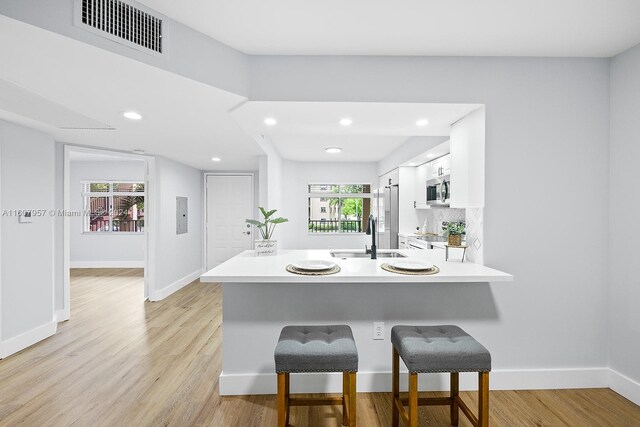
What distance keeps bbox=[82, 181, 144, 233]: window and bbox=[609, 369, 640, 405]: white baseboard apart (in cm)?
813

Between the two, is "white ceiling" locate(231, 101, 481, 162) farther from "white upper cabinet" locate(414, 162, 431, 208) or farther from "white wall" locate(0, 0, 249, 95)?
"white upper cabinet" locate(414, 162, 431, 208)

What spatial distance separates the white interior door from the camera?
20.7ft

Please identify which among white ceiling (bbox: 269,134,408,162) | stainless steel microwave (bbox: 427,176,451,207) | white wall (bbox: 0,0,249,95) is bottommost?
stainless steel microwave (bbox: 427,176,451,207)

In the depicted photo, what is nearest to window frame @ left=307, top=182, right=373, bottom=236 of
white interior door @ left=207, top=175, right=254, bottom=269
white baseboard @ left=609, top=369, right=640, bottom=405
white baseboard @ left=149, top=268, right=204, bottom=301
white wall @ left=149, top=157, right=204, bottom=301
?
white interior door @ left=207, top=175, right=254, bottom=269

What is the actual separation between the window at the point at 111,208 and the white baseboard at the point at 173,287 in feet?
8.08

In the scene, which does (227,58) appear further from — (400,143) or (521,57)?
(400,143)

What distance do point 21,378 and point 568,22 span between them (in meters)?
4.56

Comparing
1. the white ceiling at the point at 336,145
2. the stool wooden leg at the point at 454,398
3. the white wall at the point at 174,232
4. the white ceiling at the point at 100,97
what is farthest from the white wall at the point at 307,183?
the stool wooden leg at the point at 454,398

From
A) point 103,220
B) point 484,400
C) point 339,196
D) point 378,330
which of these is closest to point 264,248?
point 378,330

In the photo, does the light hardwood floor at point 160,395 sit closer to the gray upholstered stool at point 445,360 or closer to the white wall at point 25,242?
the white wall at point 25,242

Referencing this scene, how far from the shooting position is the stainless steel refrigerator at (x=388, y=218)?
5.18 m

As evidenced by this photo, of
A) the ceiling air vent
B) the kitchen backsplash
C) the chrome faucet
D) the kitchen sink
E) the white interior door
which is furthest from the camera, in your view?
the white interior door

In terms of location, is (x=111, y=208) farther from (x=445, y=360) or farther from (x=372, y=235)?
(x=445, y=360)

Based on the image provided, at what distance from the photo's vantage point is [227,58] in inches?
80.4
